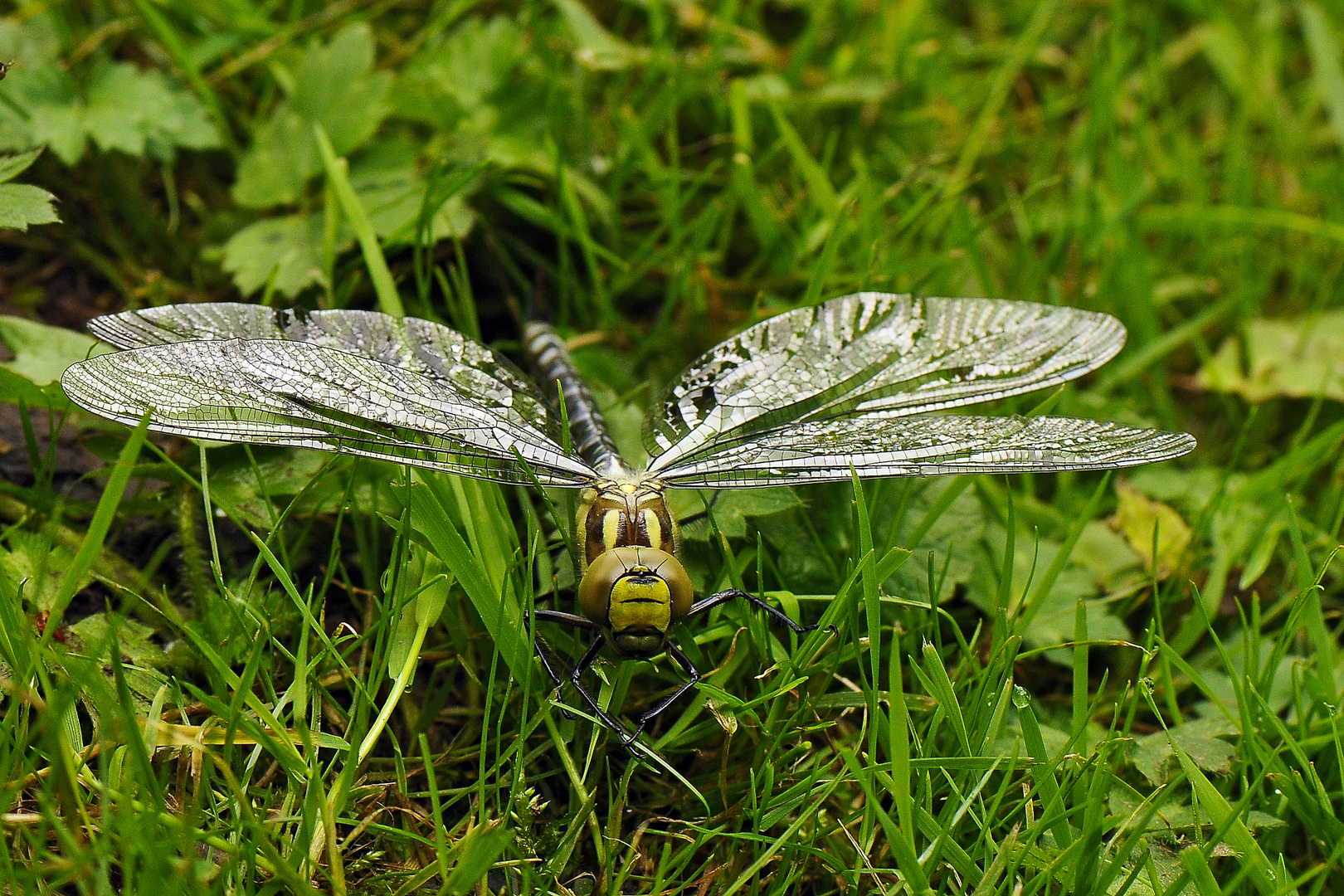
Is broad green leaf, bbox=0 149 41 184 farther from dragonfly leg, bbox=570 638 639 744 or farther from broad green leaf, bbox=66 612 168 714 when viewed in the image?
dragonfly leg, bbox=570 638 639 744

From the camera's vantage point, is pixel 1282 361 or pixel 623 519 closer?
pixel 623 519

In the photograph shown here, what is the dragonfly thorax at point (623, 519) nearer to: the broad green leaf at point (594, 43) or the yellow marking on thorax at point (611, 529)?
the yellow marking on thorax at point (611, 529)

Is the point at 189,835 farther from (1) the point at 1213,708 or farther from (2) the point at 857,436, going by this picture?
(1) the point at 1213,708

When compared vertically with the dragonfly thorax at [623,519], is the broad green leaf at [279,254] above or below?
above

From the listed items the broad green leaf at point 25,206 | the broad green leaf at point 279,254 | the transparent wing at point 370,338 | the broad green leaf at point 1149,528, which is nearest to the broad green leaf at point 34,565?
the transparent wing at point 370,338

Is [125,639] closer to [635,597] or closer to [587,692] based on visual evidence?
[587,692]

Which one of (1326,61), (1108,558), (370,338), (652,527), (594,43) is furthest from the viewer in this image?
(1326,61)

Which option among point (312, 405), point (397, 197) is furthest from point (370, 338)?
point (397, 197)
